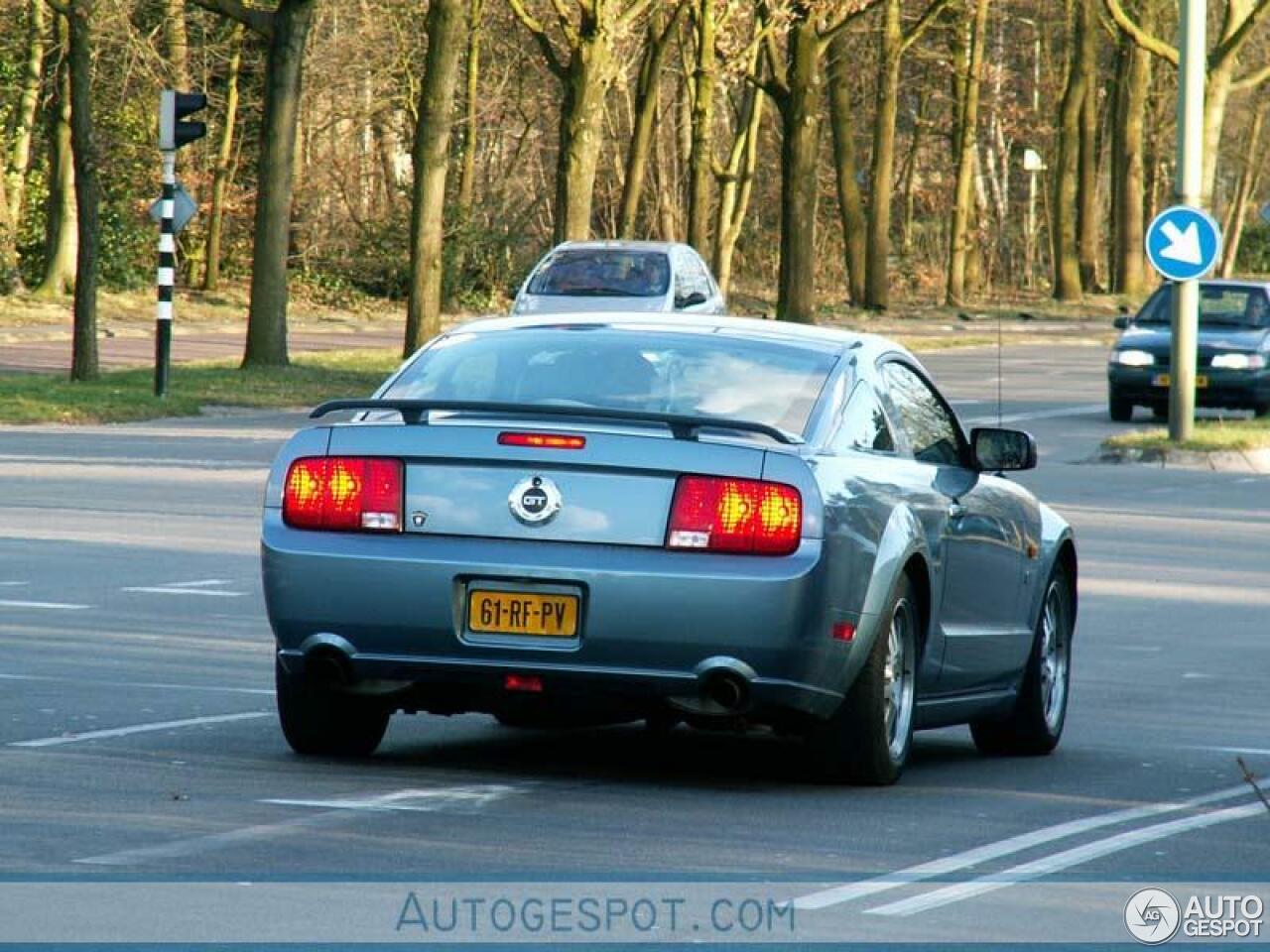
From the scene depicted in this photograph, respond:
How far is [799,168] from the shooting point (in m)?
49.2

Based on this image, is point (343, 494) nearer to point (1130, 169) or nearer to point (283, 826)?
point (283, 826)

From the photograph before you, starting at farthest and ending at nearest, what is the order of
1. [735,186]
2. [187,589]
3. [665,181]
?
[665,181] < [735,186] < [187,589]

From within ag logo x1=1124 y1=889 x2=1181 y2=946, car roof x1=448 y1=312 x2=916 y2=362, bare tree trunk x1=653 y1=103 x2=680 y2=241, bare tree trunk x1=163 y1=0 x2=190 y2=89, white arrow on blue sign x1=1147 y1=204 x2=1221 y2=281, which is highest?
bare tree trunk x1=163 y1=0 x2=190 y2=89

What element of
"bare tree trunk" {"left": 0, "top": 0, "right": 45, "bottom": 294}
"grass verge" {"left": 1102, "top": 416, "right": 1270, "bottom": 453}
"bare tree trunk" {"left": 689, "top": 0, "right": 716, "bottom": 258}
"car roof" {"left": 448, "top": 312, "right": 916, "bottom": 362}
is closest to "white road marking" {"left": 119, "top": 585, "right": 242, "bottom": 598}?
"car roof" {"left": 448, "top": 312, "right": 916, "bottom": 362}

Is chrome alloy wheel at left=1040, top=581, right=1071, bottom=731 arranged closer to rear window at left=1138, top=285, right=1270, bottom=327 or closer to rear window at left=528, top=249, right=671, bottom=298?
rear window at left=1138, top=285, right=1270, bottom=327

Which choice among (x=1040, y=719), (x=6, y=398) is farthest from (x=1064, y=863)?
(x=6, y=398)

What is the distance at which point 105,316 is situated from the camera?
50.5 m

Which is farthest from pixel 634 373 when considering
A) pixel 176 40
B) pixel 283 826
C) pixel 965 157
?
pixel 965 157

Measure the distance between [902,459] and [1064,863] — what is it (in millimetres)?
2312

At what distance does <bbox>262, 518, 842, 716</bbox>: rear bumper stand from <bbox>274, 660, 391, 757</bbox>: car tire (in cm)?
49

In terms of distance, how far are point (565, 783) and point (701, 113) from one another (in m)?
41.8

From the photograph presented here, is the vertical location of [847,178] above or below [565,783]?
above

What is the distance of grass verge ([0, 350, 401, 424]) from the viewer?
29.9 m

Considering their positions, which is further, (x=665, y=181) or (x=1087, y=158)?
(x=1087, y=158)
